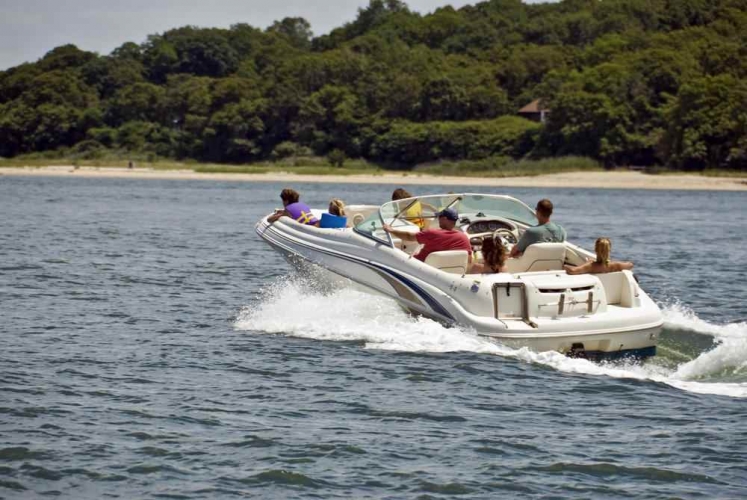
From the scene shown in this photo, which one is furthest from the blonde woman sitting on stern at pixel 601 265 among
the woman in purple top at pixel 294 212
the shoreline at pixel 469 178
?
the shoreline at pixel 469 178

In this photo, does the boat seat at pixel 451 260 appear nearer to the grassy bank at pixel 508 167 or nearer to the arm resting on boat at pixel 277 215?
the arm resting on boat at pixel 277 215

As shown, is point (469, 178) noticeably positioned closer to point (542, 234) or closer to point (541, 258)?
point (542, 234)

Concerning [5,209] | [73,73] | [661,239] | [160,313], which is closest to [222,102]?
[73,73]

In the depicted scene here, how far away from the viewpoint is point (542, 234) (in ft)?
43.6

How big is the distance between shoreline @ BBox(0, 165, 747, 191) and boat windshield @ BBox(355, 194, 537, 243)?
172 ft

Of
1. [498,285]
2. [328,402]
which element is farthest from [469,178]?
[328,402]

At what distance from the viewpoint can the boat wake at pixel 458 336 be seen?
1173 cm

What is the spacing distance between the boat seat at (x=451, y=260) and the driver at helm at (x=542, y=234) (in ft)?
2.12

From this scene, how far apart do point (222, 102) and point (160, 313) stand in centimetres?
9641

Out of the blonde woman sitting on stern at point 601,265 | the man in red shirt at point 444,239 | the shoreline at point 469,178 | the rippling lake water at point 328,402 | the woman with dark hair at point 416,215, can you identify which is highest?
the woman with dark hair at point 416,215

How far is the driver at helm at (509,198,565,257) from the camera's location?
1328cm

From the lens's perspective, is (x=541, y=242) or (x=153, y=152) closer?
(x=541, y=242)

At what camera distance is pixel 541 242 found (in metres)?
13.2

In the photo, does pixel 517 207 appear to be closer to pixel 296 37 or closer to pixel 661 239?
pixel 661 239
